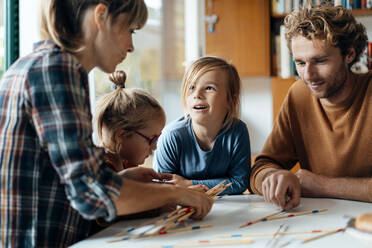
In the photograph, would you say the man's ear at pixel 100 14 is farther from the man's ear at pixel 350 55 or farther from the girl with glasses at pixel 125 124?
the man's ear at pixel 350 55

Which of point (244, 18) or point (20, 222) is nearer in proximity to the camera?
point (20, 222)

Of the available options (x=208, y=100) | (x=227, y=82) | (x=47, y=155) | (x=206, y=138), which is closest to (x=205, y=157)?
(x=206, y=138)

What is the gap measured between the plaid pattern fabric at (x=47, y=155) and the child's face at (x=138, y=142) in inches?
20.8

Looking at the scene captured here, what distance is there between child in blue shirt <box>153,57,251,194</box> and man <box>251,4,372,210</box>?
0.38ft

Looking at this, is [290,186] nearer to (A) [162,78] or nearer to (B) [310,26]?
(B) [310,26]

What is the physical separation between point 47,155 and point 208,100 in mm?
976

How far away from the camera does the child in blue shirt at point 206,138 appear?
5.94 feet

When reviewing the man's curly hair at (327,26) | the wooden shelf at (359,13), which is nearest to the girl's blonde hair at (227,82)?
the man's curly hair at (327,26)

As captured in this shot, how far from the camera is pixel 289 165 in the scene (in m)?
1.93

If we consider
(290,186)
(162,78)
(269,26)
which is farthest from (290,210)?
(162,78)

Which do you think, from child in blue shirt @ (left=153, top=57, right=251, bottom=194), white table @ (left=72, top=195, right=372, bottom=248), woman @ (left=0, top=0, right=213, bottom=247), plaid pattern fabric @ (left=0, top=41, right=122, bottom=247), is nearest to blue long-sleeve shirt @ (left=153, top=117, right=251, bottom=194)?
child in blue shirt @ (left=153, top=57, right=251, bottom=194)

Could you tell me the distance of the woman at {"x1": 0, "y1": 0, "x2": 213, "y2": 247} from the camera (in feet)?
3.06

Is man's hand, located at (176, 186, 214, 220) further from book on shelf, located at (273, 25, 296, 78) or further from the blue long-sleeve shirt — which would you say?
book on shelf, located at (273, 25, 296, 78)

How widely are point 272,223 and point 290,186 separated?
0.27 m
